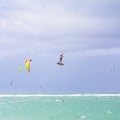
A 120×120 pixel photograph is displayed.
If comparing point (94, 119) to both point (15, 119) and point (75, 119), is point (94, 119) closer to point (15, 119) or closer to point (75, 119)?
point (75, 119)

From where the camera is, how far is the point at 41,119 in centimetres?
5409

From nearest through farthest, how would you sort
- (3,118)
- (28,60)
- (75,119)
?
1. (28,60)
2. (75,119)
3. (3,118)

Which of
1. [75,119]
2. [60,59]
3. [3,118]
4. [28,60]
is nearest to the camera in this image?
[60,59]

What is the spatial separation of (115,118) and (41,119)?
31.6 feet

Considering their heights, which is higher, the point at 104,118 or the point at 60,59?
the point at 60,59

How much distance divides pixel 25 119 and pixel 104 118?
10095 millimetres

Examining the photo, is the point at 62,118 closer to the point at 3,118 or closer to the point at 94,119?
the point at 94,119

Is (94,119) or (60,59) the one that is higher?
(60,59)

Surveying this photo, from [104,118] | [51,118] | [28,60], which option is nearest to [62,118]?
[51,118]

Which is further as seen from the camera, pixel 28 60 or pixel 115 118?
pixel 115 118

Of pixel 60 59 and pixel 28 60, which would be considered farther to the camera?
pixel 28 60

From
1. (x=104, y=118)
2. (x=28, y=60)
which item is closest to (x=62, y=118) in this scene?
(x=104, y=118)

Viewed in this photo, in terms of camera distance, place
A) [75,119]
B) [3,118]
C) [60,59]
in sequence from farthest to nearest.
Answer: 1. [3,118]
2. [75,119]
3. [60,59]

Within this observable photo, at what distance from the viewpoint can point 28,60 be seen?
31.9 metres
